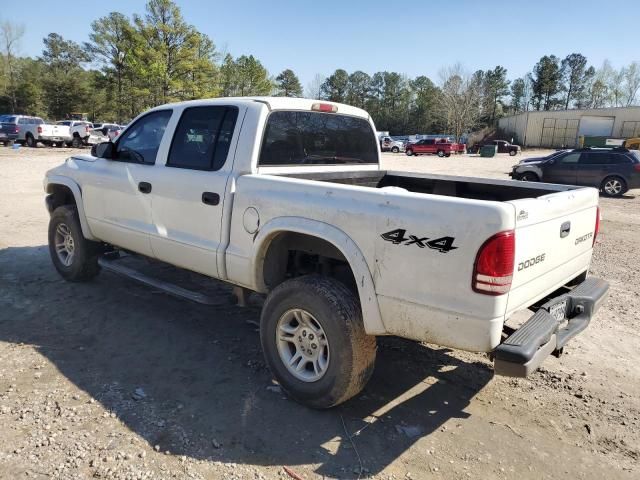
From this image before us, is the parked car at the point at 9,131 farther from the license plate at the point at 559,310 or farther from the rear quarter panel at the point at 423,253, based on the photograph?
the license plate at the point at 559,310

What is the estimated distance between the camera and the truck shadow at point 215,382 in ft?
9.67

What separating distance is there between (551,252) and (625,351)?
1.99m

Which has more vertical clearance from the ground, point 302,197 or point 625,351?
point 302,197

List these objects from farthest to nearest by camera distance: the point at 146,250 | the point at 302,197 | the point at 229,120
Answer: the point at 146,250
the point at 229,120
the point at 302,197

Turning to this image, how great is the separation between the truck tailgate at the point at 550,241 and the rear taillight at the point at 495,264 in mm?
85

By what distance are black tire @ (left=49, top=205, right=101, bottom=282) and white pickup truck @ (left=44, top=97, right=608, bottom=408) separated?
0.70 ft

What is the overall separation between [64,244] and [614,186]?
1653 cm

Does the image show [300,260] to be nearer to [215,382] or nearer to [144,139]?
[215,382]

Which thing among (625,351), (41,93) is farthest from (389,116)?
(625,351)

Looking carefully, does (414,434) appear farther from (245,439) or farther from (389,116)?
(389,116)

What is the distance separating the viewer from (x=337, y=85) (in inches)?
4141

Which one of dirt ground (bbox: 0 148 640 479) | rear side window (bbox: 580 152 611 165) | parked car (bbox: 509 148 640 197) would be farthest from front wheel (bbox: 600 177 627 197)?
dirt ground (bbox: 0 148 640 479)

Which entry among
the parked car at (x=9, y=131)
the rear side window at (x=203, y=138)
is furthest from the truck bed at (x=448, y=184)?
the parked car at (x=9, y=131)

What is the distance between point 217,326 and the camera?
15.2 ft
